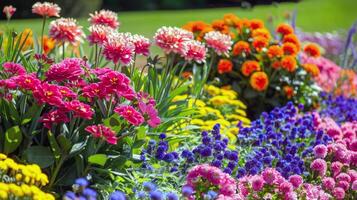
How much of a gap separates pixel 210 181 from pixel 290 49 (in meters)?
3.07

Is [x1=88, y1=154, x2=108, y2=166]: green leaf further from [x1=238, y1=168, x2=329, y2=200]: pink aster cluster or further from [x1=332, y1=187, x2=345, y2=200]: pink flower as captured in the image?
[x1=332, y1=187, x2=345, y2=200]: pink flower

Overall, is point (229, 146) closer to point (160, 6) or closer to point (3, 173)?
point (3, 173)

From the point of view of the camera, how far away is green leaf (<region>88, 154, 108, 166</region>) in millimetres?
3635

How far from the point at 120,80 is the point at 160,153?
0.49 meters

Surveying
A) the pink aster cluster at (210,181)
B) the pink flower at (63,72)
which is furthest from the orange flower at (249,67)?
the pink aster cluster at (210,181)

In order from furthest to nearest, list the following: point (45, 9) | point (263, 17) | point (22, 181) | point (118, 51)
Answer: point (263, 17) < point (45, 9) < point (118, 51) < point (22, 181)

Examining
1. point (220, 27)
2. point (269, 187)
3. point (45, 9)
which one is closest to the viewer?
point (269, 187)

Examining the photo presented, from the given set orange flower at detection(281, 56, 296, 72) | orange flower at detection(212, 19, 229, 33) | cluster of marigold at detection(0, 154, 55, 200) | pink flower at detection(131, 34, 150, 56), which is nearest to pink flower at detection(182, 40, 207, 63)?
pink flower at detection(131, 34, 150, 56)

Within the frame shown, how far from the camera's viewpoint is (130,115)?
11.7 ft

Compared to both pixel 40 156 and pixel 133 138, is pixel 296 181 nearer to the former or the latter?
pixel 133 138

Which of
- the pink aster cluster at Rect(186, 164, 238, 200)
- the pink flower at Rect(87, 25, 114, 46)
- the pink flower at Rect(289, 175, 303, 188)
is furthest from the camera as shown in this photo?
the pink flower at Rect(87, 25, 114, 46)

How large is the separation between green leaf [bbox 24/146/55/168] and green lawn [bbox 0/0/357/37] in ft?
31.9

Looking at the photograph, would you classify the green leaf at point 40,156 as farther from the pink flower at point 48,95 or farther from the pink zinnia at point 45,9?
the pink zinnia at point 45,9

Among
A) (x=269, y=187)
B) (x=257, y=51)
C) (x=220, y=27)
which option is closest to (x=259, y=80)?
(x=257, y=51)
